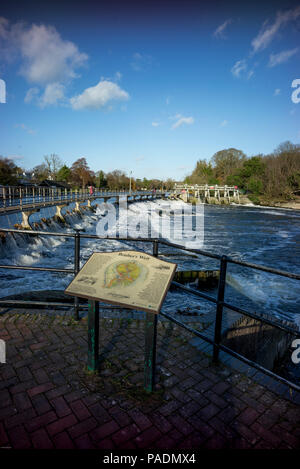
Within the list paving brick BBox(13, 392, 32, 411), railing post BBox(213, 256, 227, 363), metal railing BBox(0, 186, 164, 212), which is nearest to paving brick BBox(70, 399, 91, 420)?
paving brick BBox(13, 392, 32, 411)

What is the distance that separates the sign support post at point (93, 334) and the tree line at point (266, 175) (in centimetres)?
6185

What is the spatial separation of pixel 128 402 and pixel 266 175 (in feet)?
230

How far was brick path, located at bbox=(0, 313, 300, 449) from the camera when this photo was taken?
2127 millimetres

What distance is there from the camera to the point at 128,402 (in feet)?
8.14

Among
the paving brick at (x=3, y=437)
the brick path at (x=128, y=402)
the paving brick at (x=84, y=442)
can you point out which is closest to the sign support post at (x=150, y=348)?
the brick path at (x=128, y=402)

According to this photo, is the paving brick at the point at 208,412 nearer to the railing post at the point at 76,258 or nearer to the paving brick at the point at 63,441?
the paving brick at the point at 63,441

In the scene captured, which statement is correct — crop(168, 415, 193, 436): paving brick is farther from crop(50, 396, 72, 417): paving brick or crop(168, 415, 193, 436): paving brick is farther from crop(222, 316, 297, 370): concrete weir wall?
crop(222, 316, 297, 370): concrete weir wall

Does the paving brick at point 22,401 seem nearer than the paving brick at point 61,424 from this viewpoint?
No

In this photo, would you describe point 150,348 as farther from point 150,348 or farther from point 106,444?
point 106,444

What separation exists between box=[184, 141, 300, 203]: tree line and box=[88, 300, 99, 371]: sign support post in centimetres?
6185

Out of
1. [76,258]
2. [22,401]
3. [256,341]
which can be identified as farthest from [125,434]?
[256,341]

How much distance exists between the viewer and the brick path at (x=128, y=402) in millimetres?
2127

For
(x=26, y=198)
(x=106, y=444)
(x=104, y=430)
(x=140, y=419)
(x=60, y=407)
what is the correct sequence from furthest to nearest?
(x=26, y=198)
(x=60, y=407)
(x=140, y=419)
(x=104, y=430)
(x=106, y=444)
